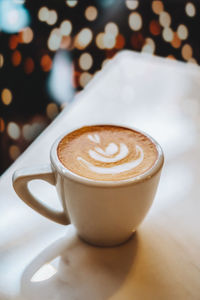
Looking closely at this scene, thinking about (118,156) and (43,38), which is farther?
(43,38)

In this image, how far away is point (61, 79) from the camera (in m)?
1.41

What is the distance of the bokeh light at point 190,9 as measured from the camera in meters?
1.46

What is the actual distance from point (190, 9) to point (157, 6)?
0.13m

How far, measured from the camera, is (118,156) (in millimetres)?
448

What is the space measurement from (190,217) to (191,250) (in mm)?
60

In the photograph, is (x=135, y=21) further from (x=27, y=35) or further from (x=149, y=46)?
(x=27, y=35)

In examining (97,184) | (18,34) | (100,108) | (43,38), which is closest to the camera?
(97,184)

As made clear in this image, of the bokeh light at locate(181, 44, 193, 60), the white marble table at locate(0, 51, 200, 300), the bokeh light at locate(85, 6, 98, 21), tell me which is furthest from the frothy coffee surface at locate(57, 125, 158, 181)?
the bokeh light at locate(181, 44, 193, 60)

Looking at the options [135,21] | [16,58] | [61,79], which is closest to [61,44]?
[61,79]

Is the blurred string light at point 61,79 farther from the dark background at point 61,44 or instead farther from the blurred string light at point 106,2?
the blurred string light at point 106,2

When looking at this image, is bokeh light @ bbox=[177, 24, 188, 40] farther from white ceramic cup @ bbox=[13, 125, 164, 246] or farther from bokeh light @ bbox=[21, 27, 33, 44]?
white ceramic cup @ bbox=[13, 125, 164, 246]

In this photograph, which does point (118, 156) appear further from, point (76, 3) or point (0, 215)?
point (76, 3)

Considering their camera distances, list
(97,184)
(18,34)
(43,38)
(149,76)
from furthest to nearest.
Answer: (43,38) < (18,34) < (149,76) < (97,184)

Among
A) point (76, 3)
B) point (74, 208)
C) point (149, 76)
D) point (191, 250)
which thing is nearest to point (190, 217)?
point (191, 250)
